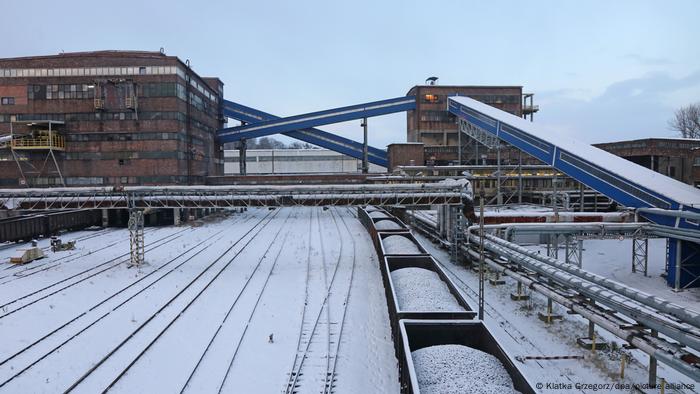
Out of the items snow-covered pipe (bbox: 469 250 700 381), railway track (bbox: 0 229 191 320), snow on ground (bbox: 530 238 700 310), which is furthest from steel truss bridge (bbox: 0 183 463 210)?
snow on ground (bbox: 530 238 700 310)

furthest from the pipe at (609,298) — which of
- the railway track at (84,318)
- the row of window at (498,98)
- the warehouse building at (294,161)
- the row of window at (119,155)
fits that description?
the warehouse building at (294,161)

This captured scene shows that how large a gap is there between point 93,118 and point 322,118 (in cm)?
2542

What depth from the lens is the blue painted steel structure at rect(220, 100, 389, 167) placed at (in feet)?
184

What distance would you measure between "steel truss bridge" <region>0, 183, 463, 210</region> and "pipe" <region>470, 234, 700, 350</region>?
6.38m

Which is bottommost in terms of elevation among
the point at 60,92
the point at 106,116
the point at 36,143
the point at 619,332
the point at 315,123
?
the point at 619,332

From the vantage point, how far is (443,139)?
53531mm

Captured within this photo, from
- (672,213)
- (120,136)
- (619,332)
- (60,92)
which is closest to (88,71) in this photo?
(60,92)

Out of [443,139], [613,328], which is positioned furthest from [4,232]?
[443,139]

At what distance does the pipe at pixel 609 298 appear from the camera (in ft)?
31.0

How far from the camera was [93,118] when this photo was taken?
4259 cm

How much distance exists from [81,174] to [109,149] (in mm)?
3771

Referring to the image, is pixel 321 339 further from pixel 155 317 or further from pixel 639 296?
pixel 639 296

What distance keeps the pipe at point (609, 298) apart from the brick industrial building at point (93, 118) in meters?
37.5

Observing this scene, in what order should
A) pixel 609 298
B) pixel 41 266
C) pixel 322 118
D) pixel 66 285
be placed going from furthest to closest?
pixel 322 118, pixel 41 266, pixel 66 285, pixel 609 298
